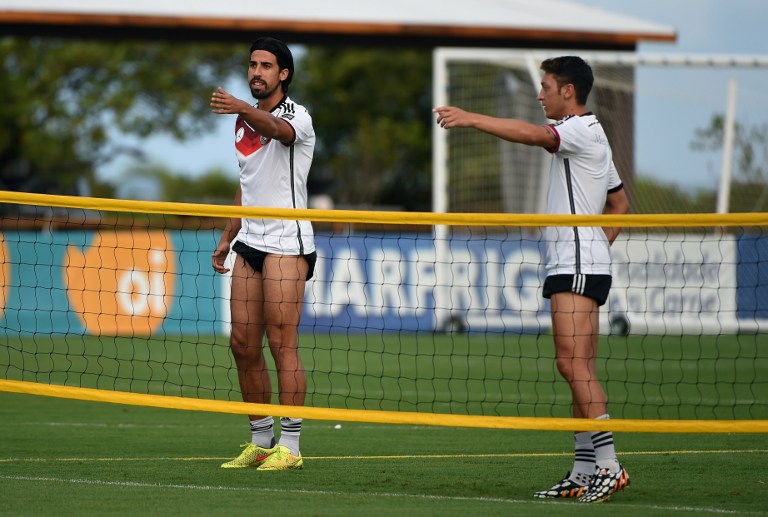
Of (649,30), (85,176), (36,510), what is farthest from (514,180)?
(85,176)

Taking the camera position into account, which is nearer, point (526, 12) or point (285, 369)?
point (285, 369)

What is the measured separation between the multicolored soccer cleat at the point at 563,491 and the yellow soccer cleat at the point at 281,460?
1545 millimetres

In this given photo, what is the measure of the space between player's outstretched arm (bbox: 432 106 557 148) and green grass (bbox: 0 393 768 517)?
1.77m

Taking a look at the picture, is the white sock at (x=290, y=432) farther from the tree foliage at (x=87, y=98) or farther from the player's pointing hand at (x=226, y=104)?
the tree foliage at (x=87, y=98)

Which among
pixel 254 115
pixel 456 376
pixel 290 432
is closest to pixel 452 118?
pixel 254 115

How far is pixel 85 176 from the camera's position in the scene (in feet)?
163

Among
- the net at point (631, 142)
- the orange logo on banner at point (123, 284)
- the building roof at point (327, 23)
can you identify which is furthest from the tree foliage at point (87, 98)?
the orange logo on banner at point (123, 284)

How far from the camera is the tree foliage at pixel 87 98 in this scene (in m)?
44.3

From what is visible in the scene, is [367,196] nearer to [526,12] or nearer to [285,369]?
[526,12]

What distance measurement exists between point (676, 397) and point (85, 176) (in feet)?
135

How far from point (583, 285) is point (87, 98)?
41.2 metres

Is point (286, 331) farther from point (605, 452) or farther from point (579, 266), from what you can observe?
point (605, 452)

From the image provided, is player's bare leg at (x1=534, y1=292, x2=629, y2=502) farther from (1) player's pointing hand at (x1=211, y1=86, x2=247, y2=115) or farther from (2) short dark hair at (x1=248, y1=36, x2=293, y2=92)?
(2) short dark hair at (x1=248, y1=36, x2=293, y2=92)

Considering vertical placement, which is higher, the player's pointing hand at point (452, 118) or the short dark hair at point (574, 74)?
the short dark hair at point (574, 74)
